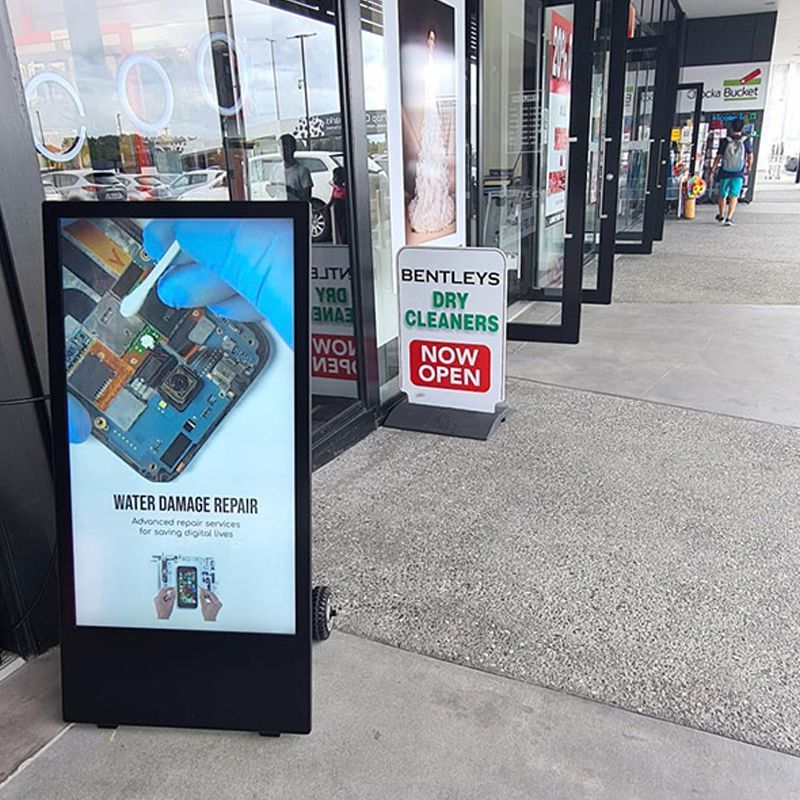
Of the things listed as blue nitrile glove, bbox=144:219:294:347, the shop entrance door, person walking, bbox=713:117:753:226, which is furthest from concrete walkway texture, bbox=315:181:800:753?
person walking, bbox=713:117:753:226

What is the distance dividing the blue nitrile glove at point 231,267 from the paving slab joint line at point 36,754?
43.1 inches

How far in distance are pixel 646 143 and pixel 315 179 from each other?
6912 mm

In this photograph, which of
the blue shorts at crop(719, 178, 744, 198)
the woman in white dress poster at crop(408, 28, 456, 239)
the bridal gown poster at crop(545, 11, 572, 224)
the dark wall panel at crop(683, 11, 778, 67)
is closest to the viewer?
the woman in white dress poster at crop(408, 28, 456, 239)

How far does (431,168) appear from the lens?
4.05 metres

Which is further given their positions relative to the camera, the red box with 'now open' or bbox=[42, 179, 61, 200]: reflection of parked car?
the red box with 'now open'

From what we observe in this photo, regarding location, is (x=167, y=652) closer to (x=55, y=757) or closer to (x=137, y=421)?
(x=55, y=757)

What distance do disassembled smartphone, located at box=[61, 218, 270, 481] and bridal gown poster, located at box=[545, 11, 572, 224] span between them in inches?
173

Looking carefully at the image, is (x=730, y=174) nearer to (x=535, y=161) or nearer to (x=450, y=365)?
(x=535, y=161)

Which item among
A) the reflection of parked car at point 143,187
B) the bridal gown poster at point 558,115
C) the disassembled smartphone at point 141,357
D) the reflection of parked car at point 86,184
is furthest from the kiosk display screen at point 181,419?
the bridal gown poster at point 558,115

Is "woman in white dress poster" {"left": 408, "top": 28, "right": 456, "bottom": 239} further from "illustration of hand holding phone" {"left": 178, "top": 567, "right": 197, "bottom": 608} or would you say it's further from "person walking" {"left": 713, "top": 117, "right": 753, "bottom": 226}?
"person walking" {"left": 713, "top": 117, "right": 753, "bottom": 226}

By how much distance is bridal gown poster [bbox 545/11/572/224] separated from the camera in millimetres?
5391

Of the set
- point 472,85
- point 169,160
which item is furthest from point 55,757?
point 472,85

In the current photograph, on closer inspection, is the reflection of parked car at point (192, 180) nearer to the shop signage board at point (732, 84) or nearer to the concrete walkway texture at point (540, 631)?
the concrete walkway texture at point (540, 631)

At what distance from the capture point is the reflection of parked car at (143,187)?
2317mm
